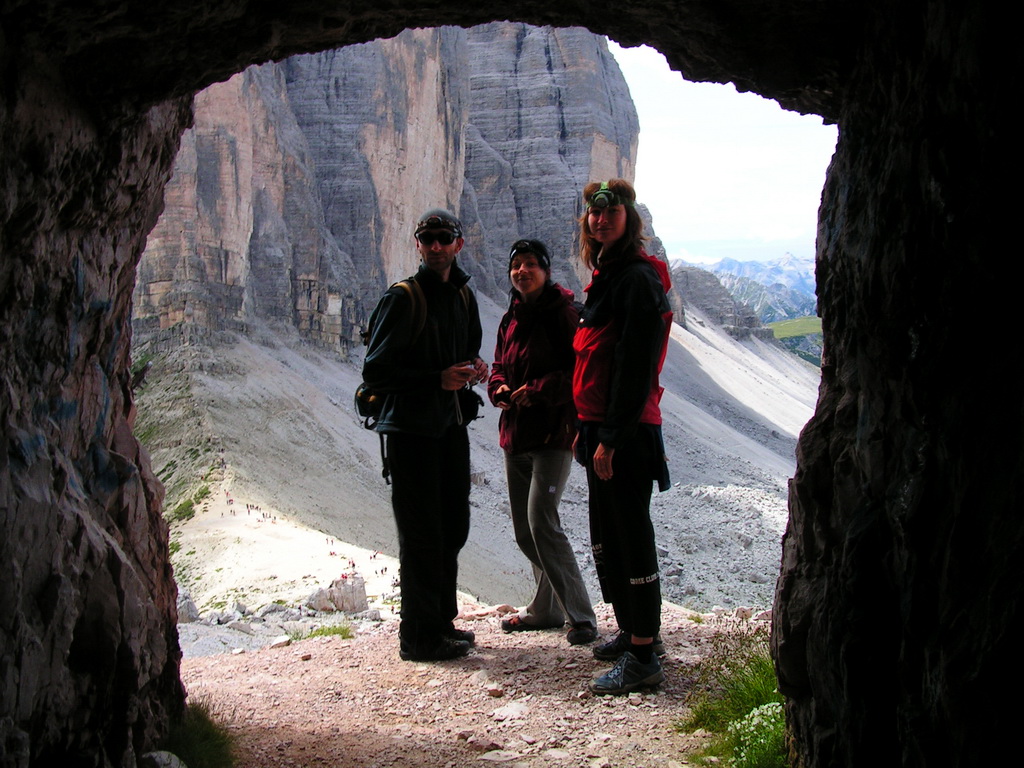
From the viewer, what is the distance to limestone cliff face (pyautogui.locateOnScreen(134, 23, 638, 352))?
70.1ft

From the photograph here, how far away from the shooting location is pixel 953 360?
215cm

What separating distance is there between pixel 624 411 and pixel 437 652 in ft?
5.75

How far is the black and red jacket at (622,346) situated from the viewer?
4.00 m

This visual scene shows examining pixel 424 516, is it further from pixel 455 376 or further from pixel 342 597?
pixel 342 597

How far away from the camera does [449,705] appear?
4.21m

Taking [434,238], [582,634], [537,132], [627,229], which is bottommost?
[582,634]

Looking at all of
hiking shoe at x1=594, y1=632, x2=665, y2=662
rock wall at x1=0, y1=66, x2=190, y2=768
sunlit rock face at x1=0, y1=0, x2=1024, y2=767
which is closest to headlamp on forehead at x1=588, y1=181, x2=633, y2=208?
sunlit rock face at x1=0, y1=0, x2=1024, y2=767

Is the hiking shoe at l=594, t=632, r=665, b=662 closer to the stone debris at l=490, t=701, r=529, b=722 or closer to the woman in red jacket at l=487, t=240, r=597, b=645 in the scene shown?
the woman in red jacket at l=487, t=240, r=597, b=645

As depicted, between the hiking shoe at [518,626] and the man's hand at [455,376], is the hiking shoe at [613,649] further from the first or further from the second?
the man's hand at [455,376]

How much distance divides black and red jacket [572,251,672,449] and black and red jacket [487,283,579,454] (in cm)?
34

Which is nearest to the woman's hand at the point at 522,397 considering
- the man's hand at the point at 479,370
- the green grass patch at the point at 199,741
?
the man's hand at the point at 479,370

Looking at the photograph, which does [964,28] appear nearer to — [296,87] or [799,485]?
[799,485]

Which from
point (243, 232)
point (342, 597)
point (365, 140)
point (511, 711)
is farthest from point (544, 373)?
point (365, 140)

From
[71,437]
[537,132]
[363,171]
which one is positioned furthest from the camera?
[537,132]
